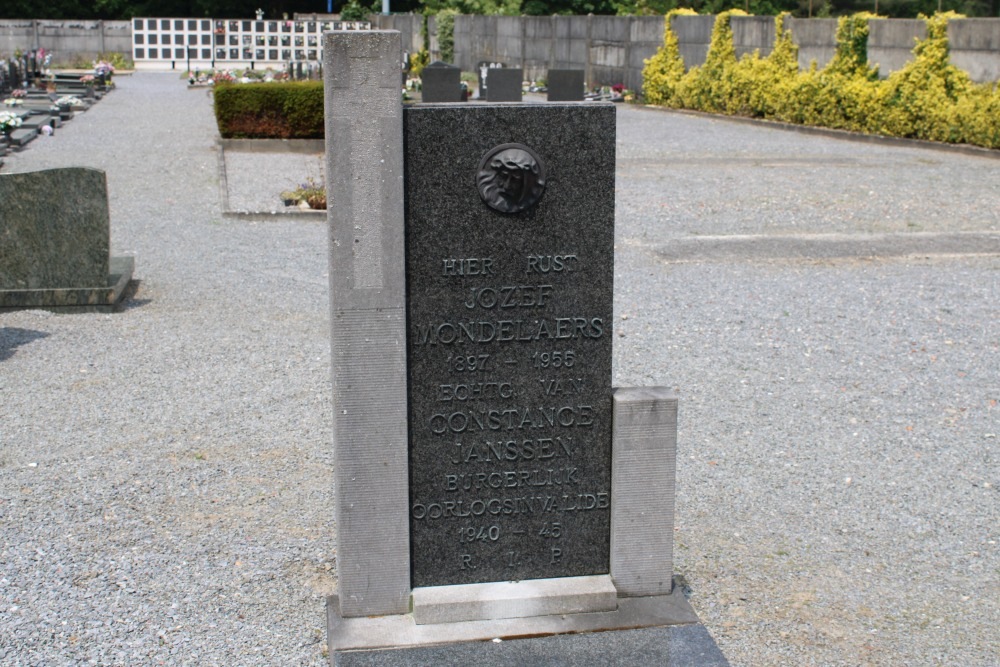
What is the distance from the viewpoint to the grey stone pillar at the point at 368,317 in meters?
3.70

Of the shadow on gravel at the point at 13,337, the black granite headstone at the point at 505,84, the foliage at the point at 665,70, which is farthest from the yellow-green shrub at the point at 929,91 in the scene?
the shadow on gravel at the point at 13,337

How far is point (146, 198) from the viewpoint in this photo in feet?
47.1

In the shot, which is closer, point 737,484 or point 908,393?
point 737,484

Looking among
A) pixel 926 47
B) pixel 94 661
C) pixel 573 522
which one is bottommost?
pixel 94 661

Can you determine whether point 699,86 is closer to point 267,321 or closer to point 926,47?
point 926,47

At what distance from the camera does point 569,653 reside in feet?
12.9

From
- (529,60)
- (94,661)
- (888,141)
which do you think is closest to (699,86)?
→ (888,141)

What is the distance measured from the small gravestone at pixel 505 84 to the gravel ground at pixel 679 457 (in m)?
7.39

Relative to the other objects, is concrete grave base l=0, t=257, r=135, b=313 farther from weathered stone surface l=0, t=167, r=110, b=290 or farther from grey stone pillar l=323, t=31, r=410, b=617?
grey stone pillar l=323, t=31, r=410, b=617

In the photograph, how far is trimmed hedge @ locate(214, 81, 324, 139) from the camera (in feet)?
63.4

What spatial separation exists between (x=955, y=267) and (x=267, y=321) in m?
6.01

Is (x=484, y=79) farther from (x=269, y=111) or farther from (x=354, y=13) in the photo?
(x=354, y=13)

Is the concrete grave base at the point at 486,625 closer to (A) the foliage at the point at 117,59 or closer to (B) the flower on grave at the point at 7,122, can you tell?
(B) the flower on grave at the point at 7,122

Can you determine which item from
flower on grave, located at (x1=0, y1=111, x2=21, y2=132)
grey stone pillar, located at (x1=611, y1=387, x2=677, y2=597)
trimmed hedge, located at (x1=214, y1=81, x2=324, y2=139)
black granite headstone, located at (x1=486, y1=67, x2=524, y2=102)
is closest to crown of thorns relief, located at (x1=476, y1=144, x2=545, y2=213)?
grey stone pillar, located at (x1=611, y1=387, x2=677, y2=597)
